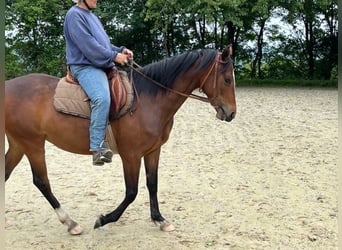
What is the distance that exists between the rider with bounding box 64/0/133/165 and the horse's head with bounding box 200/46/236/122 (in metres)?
0.68

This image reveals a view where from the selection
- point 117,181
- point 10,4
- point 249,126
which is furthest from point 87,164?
point 10,4

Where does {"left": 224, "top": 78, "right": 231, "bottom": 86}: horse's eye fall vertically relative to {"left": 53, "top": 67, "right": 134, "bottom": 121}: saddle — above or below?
above

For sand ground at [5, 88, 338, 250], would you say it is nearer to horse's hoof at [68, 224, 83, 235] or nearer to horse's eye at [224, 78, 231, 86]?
horse's hoof at [68, 224, 83, 235]

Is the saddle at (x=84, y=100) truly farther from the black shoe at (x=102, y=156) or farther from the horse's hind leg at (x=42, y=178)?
the horse's hind leg at (x=42, y=178)

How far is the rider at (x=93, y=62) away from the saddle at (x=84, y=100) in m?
0.09

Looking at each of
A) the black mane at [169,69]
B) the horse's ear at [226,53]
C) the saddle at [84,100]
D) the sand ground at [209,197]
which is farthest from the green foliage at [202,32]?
the horse's ear at [226,53]

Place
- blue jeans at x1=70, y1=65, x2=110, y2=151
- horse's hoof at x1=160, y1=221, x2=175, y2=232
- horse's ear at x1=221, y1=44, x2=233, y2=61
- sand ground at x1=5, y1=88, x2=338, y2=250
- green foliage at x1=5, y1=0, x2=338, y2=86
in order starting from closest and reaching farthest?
1. blue jeans at x1=70, y1=65, x2=110, y2=151
2. horse's ear at x1=221, y1=44, x2=233, y2=61
3. sand ground at x1=5, y1=88, x2=338, y2=250
4. horse's hoof at x1=160, y1=221, x2=175, y2=232
5. green foliage at x1=5, y1=0, x2=338, y2=86

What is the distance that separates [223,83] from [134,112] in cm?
72

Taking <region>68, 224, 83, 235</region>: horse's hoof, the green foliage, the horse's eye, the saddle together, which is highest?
the green foliage

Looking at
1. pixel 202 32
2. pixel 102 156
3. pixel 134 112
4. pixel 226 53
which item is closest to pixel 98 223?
pixel 102 156

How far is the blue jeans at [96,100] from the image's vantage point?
3.14 meters

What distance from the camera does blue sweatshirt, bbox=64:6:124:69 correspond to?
124 inches

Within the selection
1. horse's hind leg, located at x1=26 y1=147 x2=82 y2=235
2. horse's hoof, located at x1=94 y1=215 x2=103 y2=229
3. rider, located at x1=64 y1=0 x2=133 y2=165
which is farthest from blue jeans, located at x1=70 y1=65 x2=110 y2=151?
horse's hoof, located at x1=94 y1=215 x2=103 y2=229

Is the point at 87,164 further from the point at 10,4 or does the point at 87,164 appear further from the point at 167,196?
the point at 10,4
